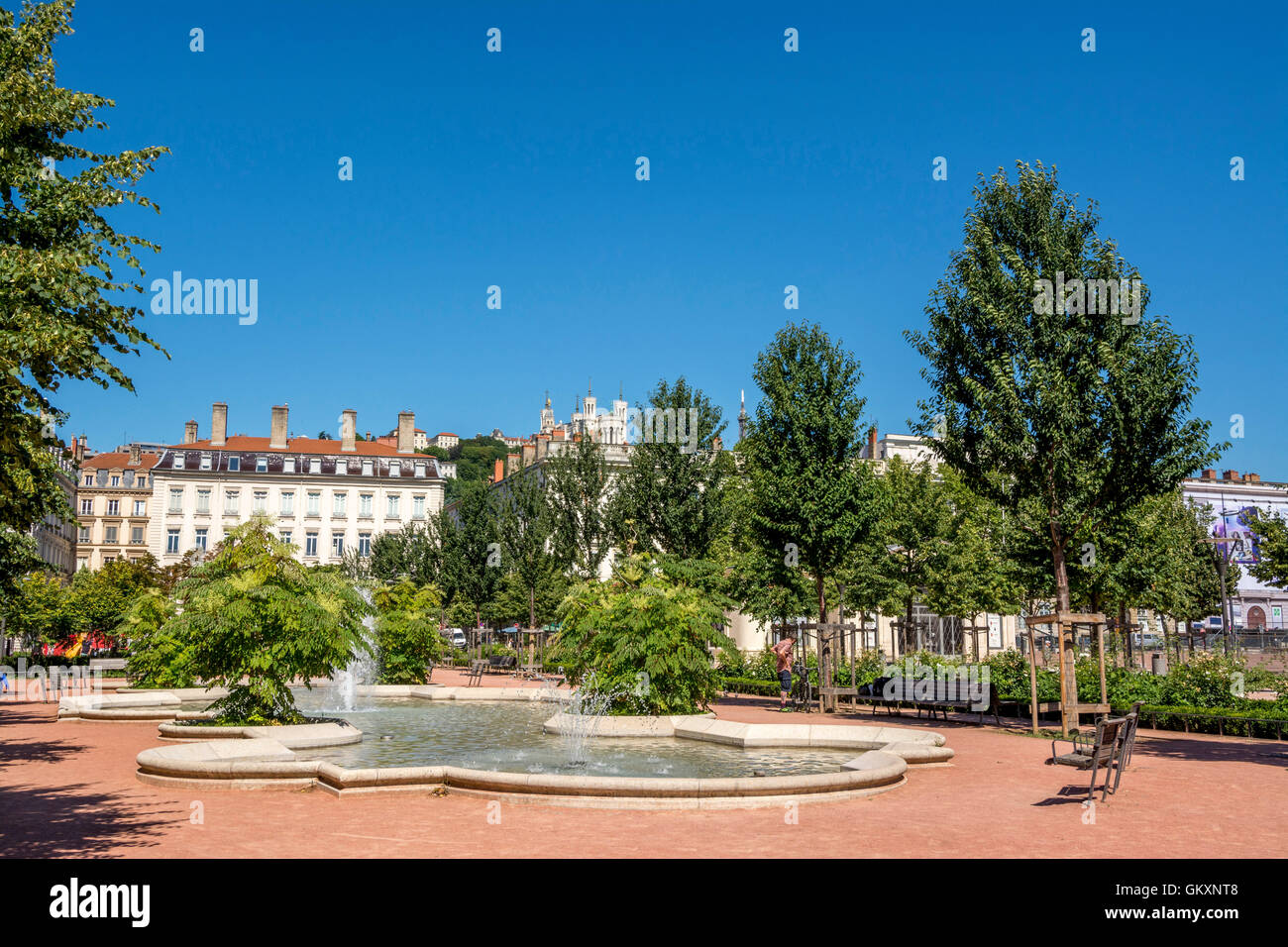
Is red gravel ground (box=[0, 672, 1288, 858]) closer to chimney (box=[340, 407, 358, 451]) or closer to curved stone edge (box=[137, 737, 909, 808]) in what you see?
curved stone edge (box=[137, 737, 909, 808])

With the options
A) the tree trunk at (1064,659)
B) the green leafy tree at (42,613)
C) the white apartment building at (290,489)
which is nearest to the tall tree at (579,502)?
the green leafy tree at (42,613)

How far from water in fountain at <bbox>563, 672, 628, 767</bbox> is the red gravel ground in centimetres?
536

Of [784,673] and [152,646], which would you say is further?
[784,673]

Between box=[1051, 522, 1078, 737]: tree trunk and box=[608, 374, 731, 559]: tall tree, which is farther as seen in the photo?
box=[608, 374, 731, 559]: tall tree

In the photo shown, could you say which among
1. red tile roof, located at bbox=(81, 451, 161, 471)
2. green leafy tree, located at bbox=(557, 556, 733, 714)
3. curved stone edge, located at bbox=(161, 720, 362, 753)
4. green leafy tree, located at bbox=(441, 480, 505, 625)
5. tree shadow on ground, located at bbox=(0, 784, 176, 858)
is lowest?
curved stone edge, located at bbox=(161, 720, 362, 753)

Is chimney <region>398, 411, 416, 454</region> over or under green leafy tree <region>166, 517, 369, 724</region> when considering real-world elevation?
over

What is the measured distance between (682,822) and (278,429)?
276ft

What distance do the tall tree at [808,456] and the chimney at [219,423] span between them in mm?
71919

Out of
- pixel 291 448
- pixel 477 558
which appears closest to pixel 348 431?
pixel 291 448

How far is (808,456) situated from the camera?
918 inches

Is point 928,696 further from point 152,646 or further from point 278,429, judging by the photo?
point 278,429

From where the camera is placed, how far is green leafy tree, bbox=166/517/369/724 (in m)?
14.7

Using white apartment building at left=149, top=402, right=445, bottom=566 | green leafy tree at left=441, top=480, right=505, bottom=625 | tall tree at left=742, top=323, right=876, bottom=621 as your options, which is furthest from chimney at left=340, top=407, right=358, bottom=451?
tall tree at left=742, top=323, right=876, bottom=621

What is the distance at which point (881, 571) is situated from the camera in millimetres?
41219
